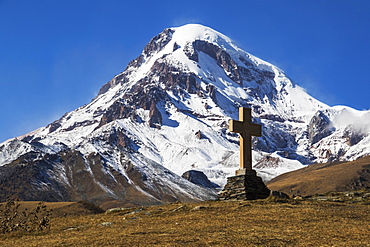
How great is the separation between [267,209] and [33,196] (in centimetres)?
18183

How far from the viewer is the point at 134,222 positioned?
84.9 feet

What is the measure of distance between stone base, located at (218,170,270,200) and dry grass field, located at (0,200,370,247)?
5.31 ft

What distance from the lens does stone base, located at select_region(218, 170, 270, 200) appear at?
105 ft

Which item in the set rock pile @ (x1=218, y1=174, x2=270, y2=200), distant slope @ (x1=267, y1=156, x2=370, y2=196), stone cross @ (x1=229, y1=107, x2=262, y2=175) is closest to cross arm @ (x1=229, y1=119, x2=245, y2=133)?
stone cross @ (x1=229, y1=107, x2=262, y2=175)

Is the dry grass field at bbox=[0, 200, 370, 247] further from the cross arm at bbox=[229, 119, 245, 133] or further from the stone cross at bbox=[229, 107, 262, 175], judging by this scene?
the cross arm at bbox=[229, 119, 245, 133]

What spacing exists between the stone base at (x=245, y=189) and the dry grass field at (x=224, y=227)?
162 centimetres

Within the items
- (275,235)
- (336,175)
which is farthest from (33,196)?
(275,235)

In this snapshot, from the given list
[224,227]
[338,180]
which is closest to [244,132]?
[224,227]

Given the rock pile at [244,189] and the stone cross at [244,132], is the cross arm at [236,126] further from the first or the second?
the rock pile at [244,189]

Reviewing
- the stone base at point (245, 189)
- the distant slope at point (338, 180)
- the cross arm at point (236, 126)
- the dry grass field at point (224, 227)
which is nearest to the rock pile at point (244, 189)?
the stone base at point (245, 189)

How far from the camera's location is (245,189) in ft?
105

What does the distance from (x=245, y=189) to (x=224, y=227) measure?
9.77 metres

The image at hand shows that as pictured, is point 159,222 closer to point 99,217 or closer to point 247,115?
point 99,217

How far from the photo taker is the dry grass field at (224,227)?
771 inches
